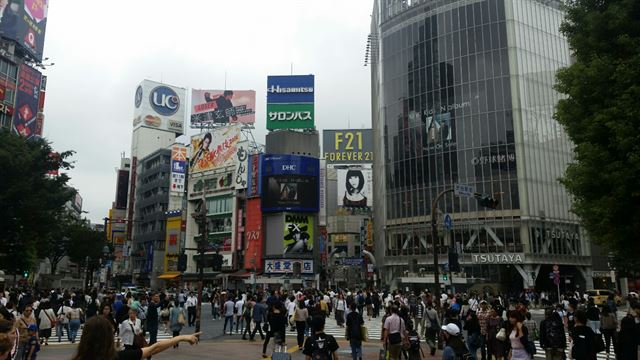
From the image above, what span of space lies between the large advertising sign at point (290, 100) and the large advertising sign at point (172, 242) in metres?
23.4

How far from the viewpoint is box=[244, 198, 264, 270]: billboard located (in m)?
65.0

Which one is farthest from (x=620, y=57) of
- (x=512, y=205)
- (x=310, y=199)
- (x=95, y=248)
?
(x=95, y=248)

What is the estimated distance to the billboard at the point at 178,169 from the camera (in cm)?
8181

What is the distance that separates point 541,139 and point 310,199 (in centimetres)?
2839

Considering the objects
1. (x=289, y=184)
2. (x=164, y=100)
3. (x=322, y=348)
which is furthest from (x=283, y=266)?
(x=164, y=100)

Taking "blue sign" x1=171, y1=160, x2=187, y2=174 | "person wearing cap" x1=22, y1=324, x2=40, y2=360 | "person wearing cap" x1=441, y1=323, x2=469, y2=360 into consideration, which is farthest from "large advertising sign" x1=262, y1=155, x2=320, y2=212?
"person wearing cap" x1=441, y1=323, x2=469, y2=360

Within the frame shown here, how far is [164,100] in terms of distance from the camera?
104 m

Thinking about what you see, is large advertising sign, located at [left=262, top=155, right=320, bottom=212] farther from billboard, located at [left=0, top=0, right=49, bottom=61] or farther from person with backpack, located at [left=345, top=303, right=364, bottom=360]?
person with backpack, located at [left=345, top=303, right=364, bottom=360]

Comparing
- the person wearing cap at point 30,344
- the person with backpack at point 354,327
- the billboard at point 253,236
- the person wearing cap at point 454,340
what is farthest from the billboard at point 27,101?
the person wearing cap at point 454,340

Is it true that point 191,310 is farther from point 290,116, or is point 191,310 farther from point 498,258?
point 290,116

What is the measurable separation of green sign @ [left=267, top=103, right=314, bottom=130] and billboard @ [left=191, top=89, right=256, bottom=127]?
12.1 meters

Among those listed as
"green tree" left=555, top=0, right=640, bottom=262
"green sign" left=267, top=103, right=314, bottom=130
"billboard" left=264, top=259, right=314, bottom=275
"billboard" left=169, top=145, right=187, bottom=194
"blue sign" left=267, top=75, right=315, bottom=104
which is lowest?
"billboard" left=264, top=259, right=314, bottom=275

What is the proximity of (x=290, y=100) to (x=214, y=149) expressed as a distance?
525 inches

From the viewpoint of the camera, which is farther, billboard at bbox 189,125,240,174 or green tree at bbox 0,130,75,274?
billboard at bbox 189,125,240,174
